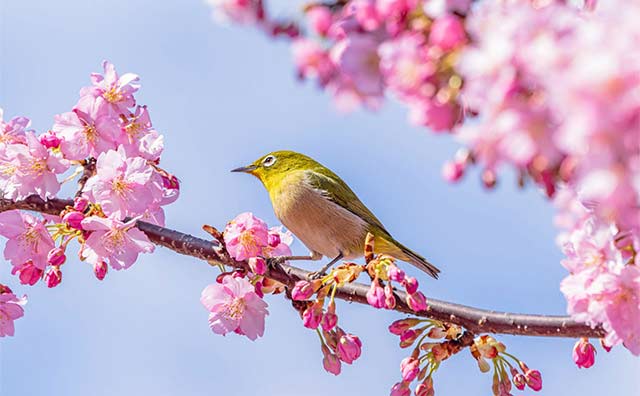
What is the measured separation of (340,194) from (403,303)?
231cm

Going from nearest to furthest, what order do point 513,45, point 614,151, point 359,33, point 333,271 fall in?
point 614,151 → point 513,45 → point 359,33 → point 333,271

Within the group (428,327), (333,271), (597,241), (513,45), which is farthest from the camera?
(428,327)

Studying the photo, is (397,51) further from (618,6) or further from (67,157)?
(67,157)

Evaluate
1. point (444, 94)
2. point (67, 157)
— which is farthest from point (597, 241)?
point (67, 157)

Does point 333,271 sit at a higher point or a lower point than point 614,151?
higher

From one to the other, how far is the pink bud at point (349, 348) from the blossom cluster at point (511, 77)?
1.74 m

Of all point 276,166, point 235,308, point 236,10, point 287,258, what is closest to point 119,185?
point 235,308

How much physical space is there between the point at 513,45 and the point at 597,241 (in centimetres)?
110

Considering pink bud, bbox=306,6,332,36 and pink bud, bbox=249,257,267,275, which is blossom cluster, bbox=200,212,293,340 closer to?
pink bud, bbox=249,257,267,275

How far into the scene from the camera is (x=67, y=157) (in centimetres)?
385

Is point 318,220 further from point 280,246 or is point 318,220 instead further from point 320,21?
point 320,21

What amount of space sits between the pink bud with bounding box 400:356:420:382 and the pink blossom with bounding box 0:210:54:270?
1708 millimetres

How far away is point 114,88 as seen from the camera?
13.0 ft

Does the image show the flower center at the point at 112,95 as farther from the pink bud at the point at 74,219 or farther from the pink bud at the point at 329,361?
the pink bud at the point at 329,361
